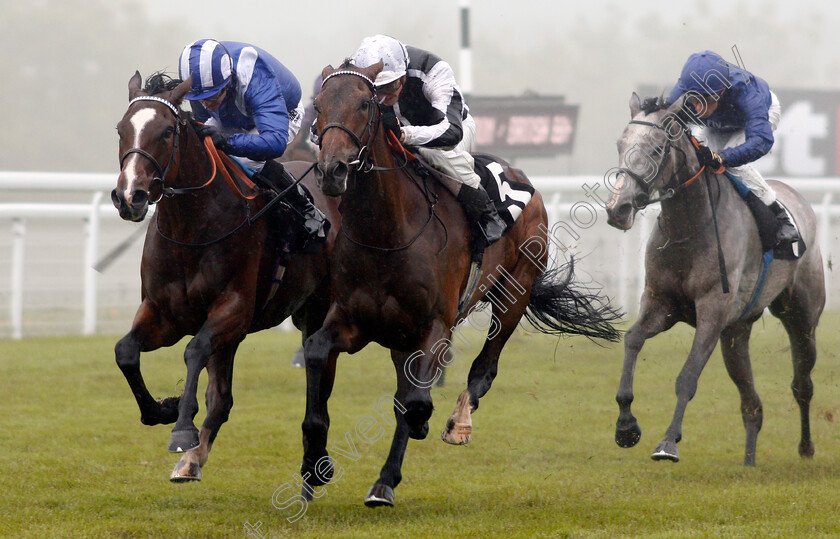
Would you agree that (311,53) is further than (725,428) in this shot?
Yes

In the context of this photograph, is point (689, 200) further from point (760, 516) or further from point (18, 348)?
point (18, 348)

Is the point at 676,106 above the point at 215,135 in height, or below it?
above

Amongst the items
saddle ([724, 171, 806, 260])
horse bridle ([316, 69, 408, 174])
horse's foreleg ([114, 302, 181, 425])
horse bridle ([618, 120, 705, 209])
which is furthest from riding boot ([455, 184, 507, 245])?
saddle ([724, 171, 806, 260])

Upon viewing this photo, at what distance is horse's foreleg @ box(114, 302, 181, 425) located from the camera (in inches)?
166

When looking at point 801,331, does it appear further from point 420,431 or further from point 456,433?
point 420,431

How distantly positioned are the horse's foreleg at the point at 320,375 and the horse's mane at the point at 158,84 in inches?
42.9

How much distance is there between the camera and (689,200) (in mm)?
5574

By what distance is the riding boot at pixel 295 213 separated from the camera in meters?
4.67

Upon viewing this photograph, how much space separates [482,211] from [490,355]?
89 cm

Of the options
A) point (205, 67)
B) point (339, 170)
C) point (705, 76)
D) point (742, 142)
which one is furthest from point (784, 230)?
point (205, 67)

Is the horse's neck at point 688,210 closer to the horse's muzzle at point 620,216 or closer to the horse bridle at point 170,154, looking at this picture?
the horse's muzzle at point 620,216

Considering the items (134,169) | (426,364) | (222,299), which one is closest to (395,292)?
(426,364)

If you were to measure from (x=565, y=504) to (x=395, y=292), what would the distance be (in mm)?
1276

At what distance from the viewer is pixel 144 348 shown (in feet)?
14.3
